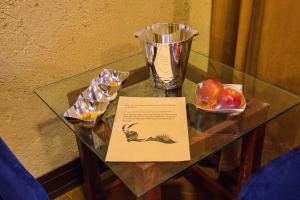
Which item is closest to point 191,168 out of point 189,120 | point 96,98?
point 189,120

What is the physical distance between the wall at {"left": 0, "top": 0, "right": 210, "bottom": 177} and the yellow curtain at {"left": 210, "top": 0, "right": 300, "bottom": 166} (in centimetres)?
19

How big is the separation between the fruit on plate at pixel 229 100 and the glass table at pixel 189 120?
0.03m

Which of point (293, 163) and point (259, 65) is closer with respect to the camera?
point (293, 163)

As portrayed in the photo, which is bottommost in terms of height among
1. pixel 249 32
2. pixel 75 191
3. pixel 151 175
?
pixel 75 191

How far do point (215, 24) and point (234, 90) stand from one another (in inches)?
14.1

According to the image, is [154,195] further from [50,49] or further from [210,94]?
[50,49]

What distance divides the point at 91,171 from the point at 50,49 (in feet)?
1.52

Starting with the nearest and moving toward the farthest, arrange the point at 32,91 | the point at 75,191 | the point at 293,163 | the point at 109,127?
the point at 293,163, the point at 109,127, the point at 32,91, the point at 75,191

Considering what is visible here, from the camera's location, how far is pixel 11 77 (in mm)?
1166

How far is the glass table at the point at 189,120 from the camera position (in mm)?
787

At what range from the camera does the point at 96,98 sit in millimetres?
1035

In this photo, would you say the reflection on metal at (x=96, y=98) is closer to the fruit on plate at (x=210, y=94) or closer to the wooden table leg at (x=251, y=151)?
the fruit on plate at (x=210, y=94)

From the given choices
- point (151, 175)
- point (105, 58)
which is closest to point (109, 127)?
point (151, 175)

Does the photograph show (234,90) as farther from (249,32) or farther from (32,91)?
(32,91)
